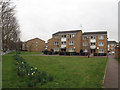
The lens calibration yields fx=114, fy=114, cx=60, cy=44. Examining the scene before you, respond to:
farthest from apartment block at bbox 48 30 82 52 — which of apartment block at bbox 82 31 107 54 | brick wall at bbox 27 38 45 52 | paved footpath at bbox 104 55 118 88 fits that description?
paved footpath at bbox 104 55 118 88

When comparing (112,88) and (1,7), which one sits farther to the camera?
(1,7)

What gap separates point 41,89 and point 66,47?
39713 mm

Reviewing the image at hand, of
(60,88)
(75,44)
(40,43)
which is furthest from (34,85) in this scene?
(40,43)

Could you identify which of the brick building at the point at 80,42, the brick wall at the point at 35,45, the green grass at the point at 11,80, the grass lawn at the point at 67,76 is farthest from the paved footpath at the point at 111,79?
the brick wall at the point at 35,45

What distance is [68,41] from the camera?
44.4 meters

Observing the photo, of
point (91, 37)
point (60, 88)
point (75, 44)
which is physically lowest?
point (60, 88)

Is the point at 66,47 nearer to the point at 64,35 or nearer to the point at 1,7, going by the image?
the point at 64,35

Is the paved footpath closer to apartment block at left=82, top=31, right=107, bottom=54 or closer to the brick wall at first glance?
apartment block at left=82, top=31, right=107, bottom=54

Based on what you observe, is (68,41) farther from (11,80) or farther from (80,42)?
(11,80)

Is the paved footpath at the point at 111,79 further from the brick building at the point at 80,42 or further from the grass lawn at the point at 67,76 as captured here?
the brick building at the point at 80,42

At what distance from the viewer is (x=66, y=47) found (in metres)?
44.8

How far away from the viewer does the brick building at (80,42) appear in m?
42.1

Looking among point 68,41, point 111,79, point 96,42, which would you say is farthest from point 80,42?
point 111,79

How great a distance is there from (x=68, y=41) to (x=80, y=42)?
4.79 metres
